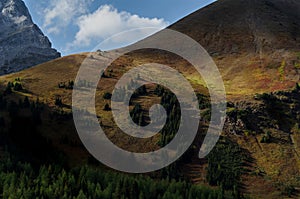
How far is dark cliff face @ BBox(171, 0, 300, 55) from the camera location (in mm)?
122525

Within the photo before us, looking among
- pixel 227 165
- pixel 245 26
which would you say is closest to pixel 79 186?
pixel 227 165

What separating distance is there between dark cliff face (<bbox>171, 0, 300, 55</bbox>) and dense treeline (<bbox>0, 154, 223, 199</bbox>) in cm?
8302

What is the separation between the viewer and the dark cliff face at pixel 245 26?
4824 inches

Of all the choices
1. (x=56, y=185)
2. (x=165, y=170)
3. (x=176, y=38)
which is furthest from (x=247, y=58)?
(x=56, y=185)

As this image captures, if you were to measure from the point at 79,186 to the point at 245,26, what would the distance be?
11388 centimetres

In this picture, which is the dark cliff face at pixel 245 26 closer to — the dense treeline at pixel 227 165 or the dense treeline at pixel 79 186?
the dense treeline at pixel 227 165

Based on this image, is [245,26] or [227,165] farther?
[245,26]

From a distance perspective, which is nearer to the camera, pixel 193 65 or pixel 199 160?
pixel 199 160

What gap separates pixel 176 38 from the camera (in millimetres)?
138875

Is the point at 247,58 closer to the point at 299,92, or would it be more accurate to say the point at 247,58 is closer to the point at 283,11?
the point at 299,92

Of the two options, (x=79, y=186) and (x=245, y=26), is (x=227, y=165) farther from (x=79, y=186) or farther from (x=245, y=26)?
(x=245, y=26)

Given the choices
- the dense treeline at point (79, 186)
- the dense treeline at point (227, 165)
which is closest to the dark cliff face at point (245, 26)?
the dense treeline at point (227, 165)

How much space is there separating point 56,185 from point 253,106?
4546 cm

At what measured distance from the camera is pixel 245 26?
140m
